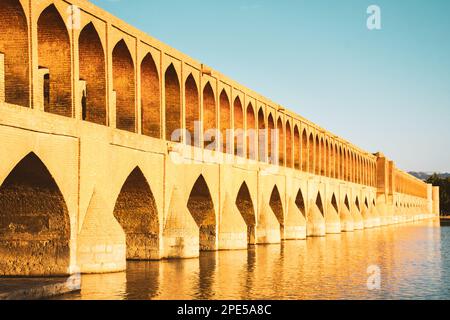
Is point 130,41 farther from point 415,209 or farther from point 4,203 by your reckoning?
point 415,209

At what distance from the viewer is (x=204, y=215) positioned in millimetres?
27750

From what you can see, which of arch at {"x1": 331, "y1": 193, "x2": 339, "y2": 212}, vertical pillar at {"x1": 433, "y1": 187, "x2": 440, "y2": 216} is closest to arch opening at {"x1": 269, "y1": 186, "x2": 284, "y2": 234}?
arch at {"x1": 331, "y1": 193, "x2": 339, "y2": 212}

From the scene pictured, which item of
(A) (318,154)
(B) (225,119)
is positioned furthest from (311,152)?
(B) (225,119)

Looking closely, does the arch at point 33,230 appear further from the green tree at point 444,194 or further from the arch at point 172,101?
the green tree at point 444,194

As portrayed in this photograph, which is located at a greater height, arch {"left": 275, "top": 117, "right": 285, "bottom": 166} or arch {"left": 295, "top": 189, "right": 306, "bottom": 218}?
arch {"left": 275, "top": 117, "right": 285, "bottom": 166}

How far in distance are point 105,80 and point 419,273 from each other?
1114cm

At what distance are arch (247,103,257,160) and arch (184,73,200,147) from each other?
286 inches

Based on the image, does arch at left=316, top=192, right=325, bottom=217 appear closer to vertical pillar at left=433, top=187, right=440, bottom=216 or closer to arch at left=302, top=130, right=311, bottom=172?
arch at left=302, top=130, right=311, bottom=172

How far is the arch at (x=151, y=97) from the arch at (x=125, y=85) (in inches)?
62.7

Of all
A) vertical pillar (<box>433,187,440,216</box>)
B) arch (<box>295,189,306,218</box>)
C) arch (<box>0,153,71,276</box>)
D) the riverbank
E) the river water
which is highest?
vertical pillar (<box>433,187,440,216</box>)

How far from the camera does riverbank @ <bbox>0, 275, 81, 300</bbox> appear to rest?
13608mm

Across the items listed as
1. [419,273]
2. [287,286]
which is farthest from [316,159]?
[287,286]

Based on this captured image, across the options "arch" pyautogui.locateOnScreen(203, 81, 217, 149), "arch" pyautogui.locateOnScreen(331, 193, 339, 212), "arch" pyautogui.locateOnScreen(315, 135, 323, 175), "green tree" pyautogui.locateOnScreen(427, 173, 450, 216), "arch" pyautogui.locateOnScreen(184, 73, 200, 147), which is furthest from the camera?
"green tree" pyautogui.locateOnScreen(427, 173, 450, 216)

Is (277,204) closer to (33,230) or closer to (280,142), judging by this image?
(280,142)
